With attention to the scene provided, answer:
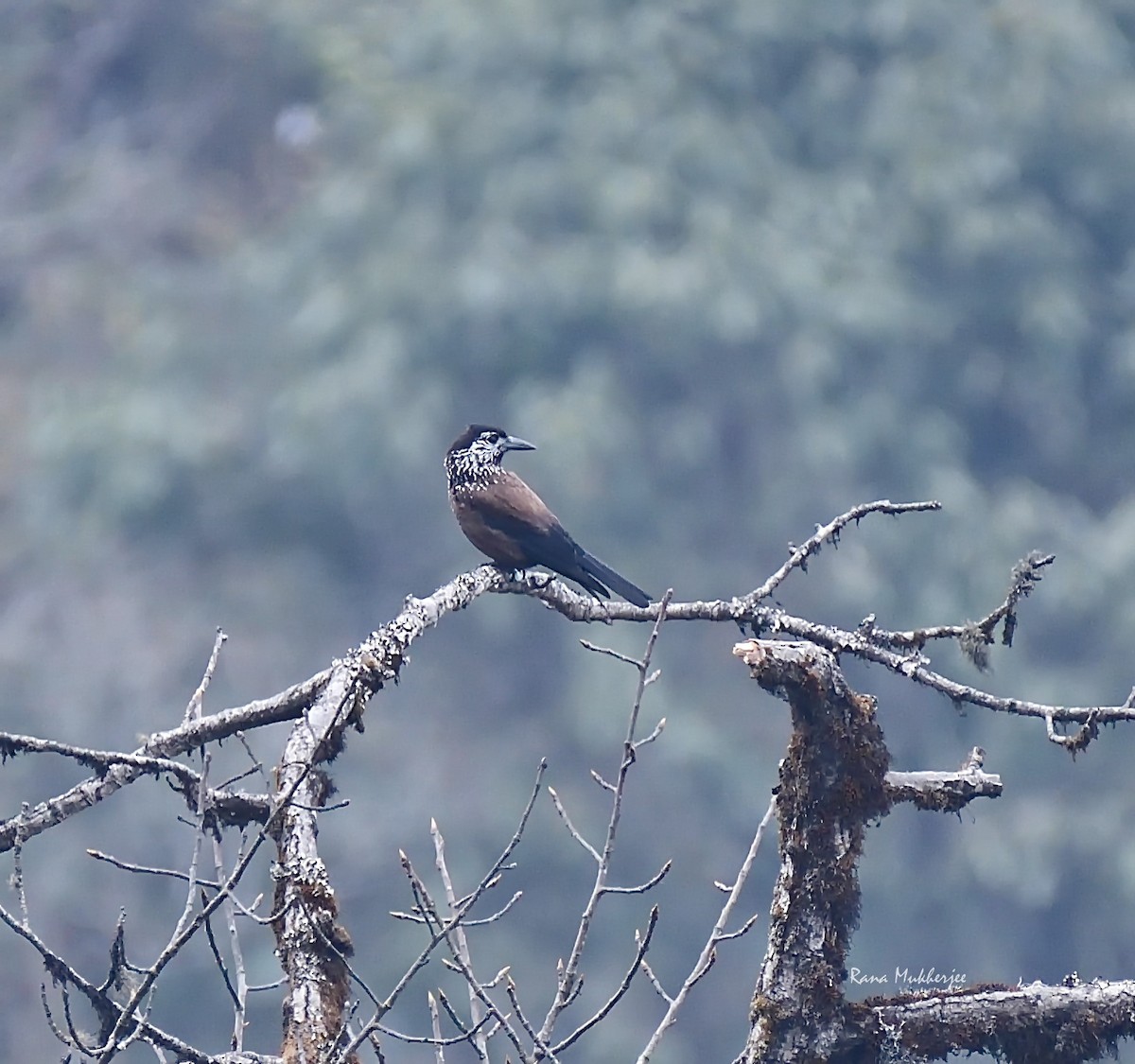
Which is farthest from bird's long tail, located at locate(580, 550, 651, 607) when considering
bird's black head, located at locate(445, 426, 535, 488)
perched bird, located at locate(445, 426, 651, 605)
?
bird's black head, located at locate(445, 426, 535, 488)

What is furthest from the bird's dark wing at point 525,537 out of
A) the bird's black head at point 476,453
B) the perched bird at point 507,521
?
the bird's black head at point 476,453

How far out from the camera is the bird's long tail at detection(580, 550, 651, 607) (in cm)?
517

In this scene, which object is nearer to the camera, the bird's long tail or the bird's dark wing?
the bird's long tail

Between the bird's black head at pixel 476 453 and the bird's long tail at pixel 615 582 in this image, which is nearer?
the bird's long tail at pixel 615 582

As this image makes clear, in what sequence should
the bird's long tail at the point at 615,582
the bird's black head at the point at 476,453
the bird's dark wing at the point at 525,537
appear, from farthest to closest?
1. the bird's black head at the point at 476,453
2. the bird's dark wing at the point at 525,537
3. the bird's long tail at the point at 615,582

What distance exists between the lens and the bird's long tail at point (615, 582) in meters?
5.17

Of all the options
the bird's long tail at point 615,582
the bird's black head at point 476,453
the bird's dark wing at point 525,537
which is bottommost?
the bird's long tail at point 615,582

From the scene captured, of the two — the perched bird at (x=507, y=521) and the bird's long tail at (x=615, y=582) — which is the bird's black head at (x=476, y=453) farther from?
the bird's long tail at (x=615, y=582)

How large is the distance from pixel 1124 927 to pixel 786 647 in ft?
39.4

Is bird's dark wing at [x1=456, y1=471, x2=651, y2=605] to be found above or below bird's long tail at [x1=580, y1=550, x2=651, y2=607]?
above

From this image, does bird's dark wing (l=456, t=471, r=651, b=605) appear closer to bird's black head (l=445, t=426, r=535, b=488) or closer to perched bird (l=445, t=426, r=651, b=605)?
perched bird (l=445, t=426, r=651, b=605)

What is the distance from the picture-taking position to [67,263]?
18.6 meters

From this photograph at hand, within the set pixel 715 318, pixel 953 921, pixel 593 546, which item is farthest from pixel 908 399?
pixel 953 921

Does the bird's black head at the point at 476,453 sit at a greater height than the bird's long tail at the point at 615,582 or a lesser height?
greater
